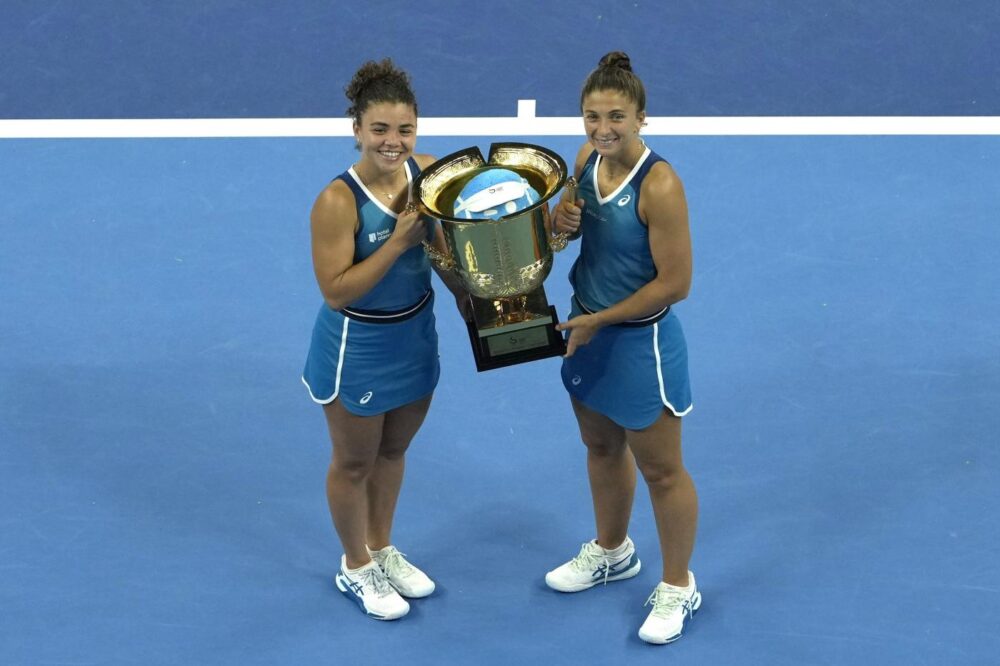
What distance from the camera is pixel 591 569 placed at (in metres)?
4.71

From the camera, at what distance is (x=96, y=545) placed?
4855 mm

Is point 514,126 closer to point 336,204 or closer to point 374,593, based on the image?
point 374,593

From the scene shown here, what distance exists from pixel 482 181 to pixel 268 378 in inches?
84.8

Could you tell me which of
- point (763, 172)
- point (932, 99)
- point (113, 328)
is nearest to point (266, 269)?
point (113, 328)

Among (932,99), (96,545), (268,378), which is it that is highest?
(932,99)

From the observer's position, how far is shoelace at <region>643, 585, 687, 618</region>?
14.7ft

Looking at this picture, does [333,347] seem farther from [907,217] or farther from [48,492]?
[907,217]

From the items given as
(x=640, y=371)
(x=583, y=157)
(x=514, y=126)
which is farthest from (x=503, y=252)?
(x=514, y=126)

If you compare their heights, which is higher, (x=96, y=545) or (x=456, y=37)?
(x=456, y=37)

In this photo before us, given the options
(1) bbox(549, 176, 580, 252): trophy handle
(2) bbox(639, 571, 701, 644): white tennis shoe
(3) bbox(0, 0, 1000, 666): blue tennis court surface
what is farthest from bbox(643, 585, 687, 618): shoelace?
(1) bbox(549, 176, 580, 252): trophy handle

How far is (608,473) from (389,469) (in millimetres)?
757

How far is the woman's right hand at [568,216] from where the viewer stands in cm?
395

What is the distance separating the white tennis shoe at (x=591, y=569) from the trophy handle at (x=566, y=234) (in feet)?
4.08

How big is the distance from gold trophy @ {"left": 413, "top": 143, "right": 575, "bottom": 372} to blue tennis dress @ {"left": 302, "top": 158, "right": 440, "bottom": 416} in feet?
0.41
